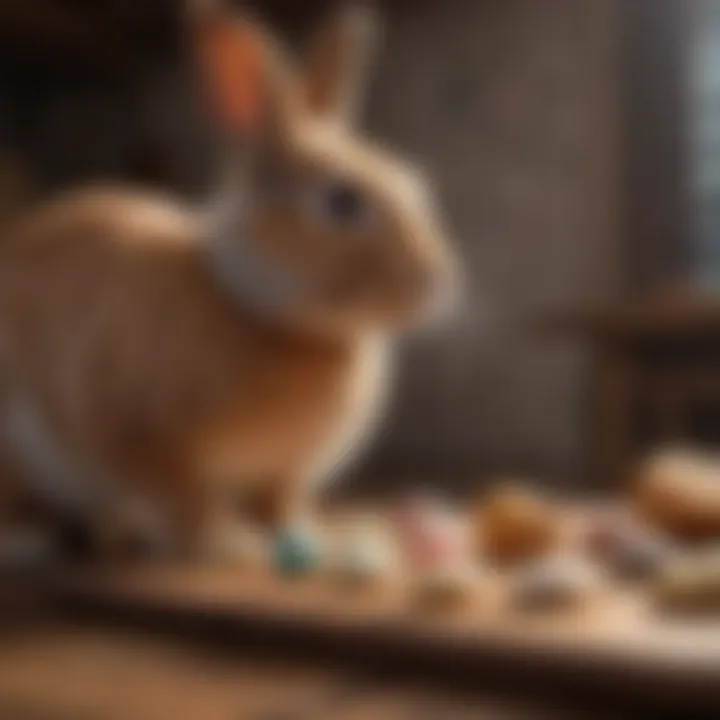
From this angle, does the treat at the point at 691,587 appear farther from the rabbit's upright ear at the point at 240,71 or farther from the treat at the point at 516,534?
the rabbit's upright ear at the point at 240,71

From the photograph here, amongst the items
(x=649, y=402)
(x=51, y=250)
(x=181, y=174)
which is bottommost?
(x=51, y=250)

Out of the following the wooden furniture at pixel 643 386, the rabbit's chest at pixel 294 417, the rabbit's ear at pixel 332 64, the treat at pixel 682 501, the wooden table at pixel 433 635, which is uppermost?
the wooden furniture at pixel 643 386

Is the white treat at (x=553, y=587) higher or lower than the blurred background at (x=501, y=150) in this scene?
lower

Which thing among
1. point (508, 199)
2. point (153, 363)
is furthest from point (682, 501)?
point (508, 199)

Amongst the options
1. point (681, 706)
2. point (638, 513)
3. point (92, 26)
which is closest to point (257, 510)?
point (638, 513)

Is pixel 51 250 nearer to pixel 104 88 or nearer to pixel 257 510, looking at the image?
pixel 257 510

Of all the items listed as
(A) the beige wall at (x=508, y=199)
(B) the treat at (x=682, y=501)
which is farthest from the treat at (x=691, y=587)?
(A) the beige wall at (x=508, y=199)

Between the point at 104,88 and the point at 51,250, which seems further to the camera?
the point at 104,88
